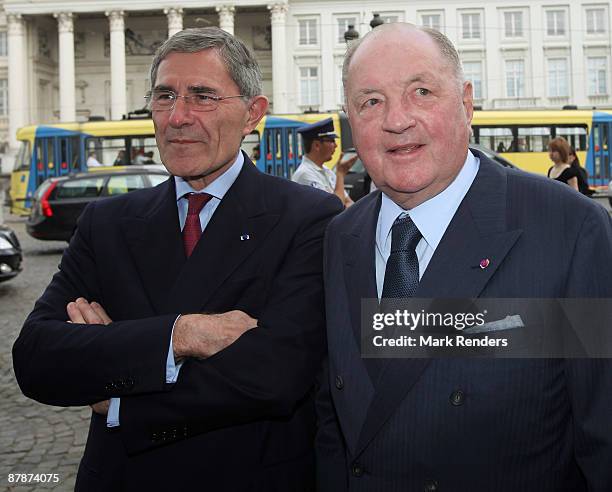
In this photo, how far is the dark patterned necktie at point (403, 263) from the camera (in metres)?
1.75

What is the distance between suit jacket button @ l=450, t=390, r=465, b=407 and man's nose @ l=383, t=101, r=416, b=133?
0.59m

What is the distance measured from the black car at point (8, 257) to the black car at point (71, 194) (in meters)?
4.56

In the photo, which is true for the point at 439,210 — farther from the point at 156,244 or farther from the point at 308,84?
the point at 308,84

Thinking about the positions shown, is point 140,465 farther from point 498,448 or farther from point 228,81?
point 228,81

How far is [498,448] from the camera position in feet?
5.38

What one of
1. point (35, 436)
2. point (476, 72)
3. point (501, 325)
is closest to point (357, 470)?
point (501, 325)

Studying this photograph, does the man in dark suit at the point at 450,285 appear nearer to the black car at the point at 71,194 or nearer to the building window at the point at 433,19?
the black car at the point at 71,194

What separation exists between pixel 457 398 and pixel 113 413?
0.83 meters

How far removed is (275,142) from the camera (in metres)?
25.6

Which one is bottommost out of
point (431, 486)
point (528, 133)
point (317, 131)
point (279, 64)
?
point (431, 486)

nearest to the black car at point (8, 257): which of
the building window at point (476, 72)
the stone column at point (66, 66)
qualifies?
the stone column at point (66, 66)

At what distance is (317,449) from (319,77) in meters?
52.7

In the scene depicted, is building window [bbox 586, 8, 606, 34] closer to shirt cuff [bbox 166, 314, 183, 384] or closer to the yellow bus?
the yellow bus

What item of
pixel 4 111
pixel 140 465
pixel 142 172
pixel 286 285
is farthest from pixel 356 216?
pixel 4 111
